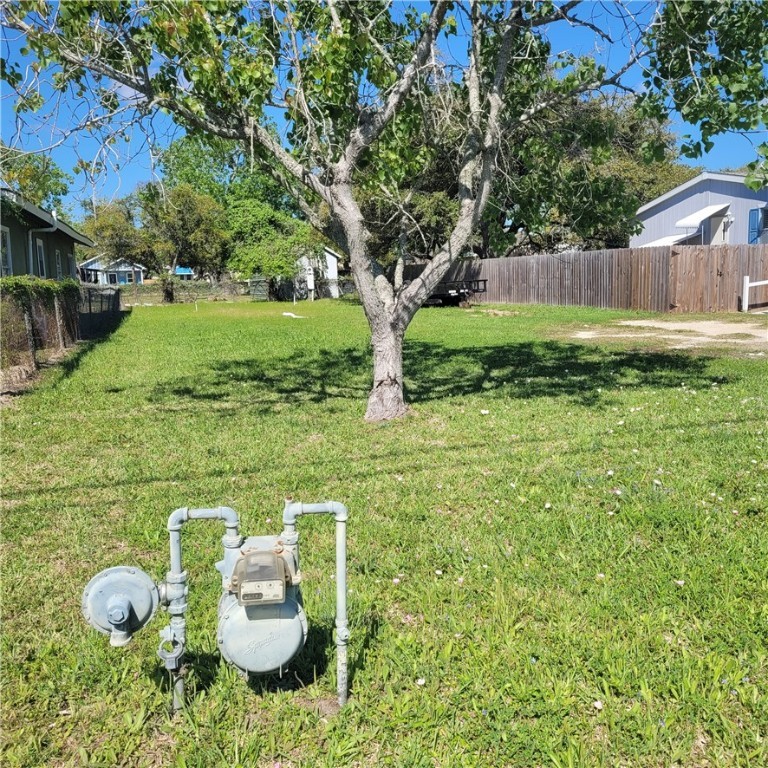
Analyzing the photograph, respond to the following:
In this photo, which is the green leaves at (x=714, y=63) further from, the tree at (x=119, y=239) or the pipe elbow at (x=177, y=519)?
the tree at (x=119, y=239)

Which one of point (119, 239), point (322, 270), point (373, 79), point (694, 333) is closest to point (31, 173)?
point (373, 79)

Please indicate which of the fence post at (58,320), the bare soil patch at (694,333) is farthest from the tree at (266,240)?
the fence post at (58,320)

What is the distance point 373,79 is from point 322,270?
142 feet

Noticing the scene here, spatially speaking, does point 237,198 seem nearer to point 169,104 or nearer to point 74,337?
point 74,337

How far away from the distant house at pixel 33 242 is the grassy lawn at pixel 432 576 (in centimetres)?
1157

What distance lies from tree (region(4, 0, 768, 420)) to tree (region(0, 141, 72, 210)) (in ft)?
1.78

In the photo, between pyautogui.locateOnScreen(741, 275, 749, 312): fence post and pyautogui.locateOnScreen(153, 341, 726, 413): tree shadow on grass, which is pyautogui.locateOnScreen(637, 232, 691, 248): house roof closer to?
pyautogui.locateOnScreen(741, 275, 749, 312): fence post

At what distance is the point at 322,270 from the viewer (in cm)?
4912

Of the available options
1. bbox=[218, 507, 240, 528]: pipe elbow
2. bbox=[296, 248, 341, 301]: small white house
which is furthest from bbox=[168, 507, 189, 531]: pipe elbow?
bbox=[296, 248, 341, 301]: small white house

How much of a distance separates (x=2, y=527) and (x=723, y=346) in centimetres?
1183

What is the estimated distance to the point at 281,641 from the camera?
238 cm

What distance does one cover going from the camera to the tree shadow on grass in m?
8.38

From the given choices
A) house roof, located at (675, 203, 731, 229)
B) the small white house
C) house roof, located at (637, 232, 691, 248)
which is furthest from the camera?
the small white house

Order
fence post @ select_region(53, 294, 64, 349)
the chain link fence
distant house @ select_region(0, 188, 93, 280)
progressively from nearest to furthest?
1. the chain link fence
2. fence post @ select_region(53, 294, 64, 349)
3. distant house @ select_region(0, 188, 93, 280)
